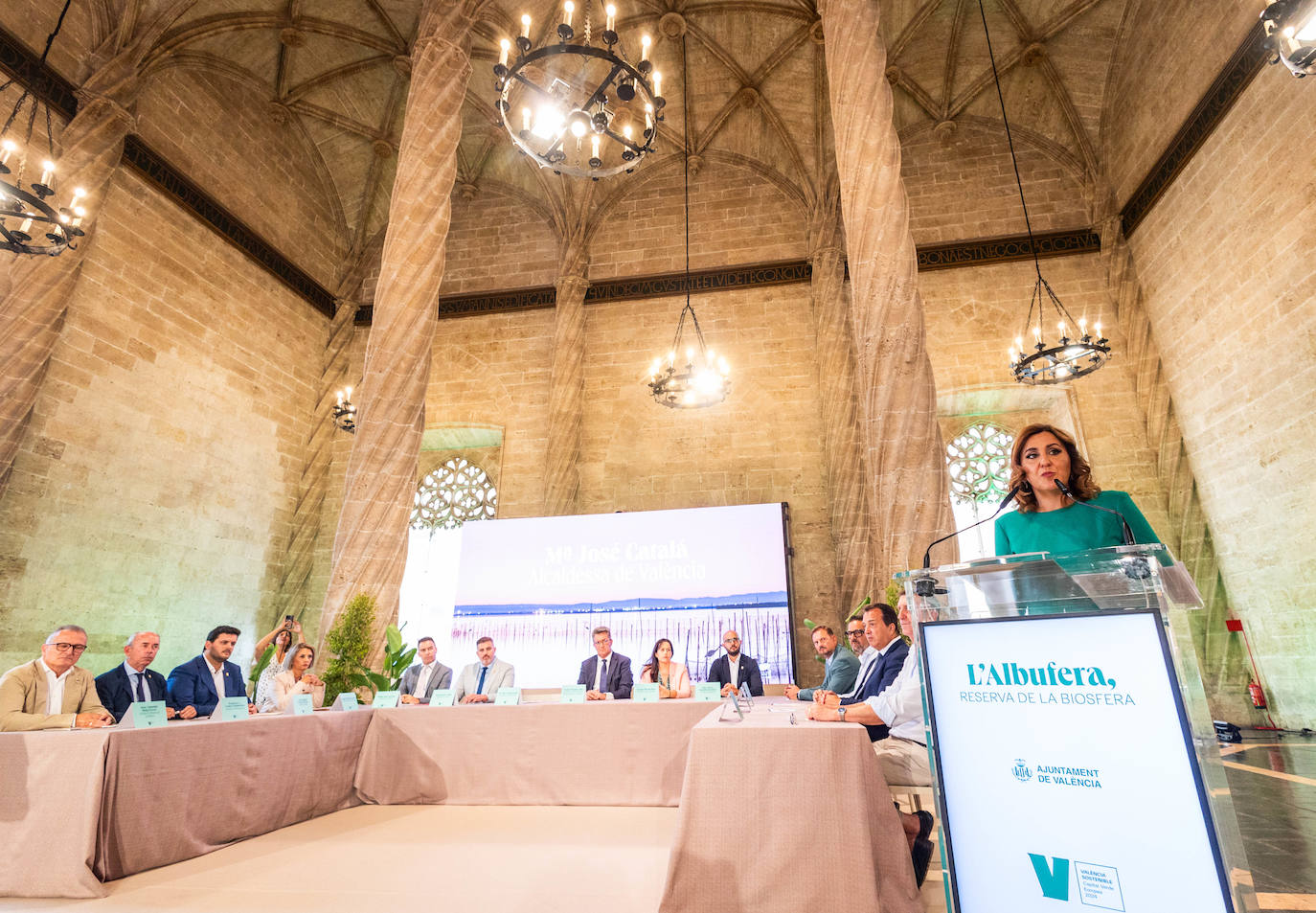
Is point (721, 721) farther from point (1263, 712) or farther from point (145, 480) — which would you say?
point (145, 480)

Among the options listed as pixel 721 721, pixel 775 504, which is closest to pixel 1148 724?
pixel 721 721

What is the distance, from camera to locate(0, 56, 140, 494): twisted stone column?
21.9 ft

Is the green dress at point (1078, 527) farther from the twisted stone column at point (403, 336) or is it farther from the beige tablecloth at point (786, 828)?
the twisted stone column at point (403, 336)

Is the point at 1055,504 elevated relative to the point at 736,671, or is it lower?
elevated

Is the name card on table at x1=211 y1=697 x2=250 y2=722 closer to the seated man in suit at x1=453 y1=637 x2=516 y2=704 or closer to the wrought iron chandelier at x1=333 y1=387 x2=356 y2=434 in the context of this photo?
the seated man in suit at x1=453 y1=637 x2=516 y2=704

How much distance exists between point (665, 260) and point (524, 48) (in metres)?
6.63

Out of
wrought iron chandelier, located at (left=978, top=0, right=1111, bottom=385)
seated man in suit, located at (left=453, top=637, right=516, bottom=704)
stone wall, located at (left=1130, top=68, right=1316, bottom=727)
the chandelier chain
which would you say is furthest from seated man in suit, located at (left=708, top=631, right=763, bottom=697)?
the chandelier chain

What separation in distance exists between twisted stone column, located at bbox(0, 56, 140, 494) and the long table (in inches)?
238

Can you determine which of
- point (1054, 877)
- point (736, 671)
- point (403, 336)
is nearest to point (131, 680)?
point (403, 336)

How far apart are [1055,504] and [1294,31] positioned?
3887mm

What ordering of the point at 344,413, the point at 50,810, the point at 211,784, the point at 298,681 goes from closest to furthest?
the point at 50,810
the point at 211,784
the point at 298,681
the point at 344,413

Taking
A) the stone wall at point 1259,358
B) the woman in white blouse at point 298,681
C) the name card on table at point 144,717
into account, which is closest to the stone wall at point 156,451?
the woman in white blouse at point 298,681

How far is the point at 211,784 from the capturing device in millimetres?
3025

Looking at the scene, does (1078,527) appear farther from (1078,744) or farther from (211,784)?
(211,784)
